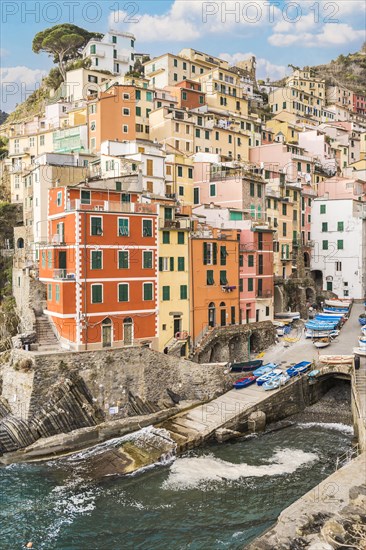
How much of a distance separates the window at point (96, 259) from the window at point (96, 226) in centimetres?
142

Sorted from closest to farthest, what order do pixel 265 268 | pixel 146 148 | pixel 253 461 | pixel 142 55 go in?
1. pixel 253 461
2. pixel 265 268
3. pixel 146 148
4. pixel 142 55

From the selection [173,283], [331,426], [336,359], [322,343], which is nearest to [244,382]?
[331,426]

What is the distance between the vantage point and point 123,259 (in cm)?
3944

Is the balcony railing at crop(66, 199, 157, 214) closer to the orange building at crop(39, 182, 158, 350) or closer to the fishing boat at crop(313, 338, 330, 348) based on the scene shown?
the orange building at crop(39, 182, 158, 350)

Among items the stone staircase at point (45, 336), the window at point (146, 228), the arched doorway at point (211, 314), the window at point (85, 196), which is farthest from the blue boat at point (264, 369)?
the window at point (85, 196)

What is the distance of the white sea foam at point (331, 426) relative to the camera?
35156 millimetres

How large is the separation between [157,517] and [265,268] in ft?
103

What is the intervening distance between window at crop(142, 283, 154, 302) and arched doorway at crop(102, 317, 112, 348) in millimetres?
3667

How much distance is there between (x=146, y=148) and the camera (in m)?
57.3

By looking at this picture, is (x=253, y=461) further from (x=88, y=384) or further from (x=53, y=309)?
(x=53, y=309)

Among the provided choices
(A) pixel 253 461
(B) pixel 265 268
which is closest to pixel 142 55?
(B) pixel 265 268

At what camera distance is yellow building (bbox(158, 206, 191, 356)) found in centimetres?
4181

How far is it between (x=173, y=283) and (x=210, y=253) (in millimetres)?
4894

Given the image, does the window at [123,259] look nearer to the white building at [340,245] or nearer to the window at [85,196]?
the window at [85,196]
